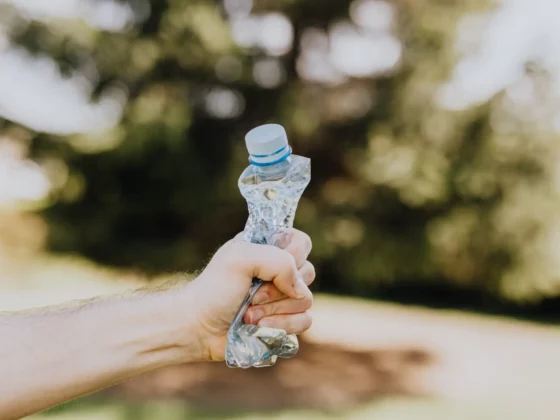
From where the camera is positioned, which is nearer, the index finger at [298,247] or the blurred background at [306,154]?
the index finger at [298,247]

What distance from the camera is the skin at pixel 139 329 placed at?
1584 mm

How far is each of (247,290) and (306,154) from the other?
5264 millimetres

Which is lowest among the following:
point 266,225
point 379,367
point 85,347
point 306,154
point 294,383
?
point 85,347

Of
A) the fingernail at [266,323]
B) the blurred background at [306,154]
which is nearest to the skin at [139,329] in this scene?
the fingernail at [266,323]

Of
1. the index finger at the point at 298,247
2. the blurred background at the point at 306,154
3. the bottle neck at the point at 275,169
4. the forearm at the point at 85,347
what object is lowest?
the forearm at the point at 85,347

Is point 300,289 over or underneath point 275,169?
underneath

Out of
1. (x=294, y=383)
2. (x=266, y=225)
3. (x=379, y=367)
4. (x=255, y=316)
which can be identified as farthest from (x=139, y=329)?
(x=379, y=367)

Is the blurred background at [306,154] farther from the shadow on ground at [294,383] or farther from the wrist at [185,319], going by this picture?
the wrist at [185,319]

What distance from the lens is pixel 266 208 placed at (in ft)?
5.84

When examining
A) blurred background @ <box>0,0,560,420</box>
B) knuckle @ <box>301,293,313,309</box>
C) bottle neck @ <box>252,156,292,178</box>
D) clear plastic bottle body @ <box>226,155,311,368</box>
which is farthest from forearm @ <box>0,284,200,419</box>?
blurred background @ <box>0,0,560,420</box>

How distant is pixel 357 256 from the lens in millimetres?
6738

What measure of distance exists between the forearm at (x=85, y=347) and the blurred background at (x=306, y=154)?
3.73 meters

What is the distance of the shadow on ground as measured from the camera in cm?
583

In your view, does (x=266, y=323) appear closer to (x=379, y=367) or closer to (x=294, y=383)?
(x=294, y=383)
